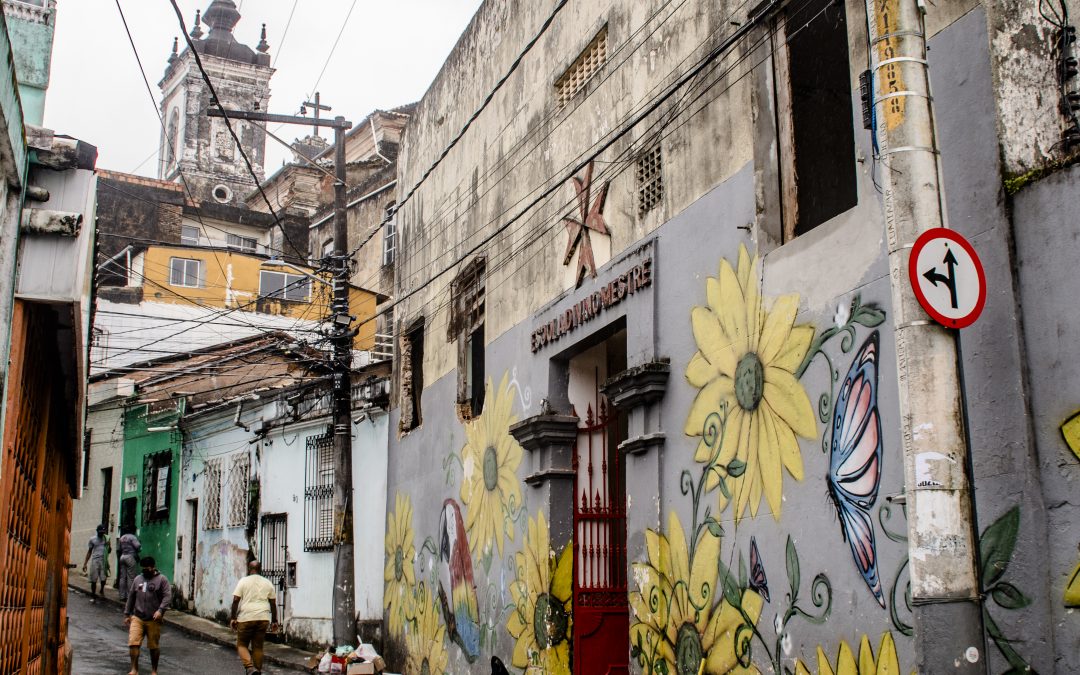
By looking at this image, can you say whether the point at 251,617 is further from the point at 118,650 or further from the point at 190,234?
the point at 190,234

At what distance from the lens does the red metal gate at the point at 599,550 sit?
1027cm

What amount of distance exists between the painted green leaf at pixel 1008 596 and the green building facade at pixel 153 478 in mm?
20837

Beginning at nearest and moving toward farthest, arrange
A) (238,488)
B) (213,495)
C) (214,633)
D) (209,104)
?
(214,633) < (238,488) < (213,495) < (209,104)

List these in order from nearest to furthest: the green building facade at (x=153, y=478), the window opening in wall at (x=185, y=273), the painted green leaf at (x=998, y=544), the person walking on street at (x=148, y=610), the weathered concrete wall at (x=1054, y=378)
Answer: the weathered concrete wall at (x=1054, y=378), the painted green leaf at (x=998, y=544), the person walking on street at (x=148, y=610), the green building facade at (x=153, y=478), the window opening in wall at (x=185, y=273)

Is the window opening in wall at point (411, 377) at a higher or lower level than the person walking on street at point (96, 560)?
higher

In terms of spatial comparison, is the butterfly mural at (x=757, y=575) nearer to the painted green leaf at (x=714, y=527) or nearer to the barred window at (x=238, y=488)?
the painted green leaf at (x=714, y=527)

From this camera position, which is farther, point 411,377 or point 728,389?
point 411,377

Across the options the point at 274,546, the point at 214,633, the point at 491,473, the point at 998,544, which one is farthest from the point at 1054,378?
the point at 214,633

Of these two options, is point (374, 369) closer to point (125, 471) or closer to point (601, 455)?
point (601, 455)

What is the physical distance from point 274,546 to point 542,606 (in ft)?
32.2

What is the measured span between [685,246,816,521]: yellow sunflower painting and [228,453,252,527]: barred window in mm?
13992

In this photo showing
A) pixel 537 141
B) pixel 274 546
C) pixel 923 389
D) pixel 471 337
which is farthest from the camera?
pixel 274 546

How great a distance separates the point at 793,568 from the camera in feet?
22.9

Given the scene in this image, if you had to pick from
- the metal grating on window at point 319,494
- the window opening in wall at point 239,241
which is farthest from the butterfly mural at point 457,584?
the window opening in wall at point 239,241
